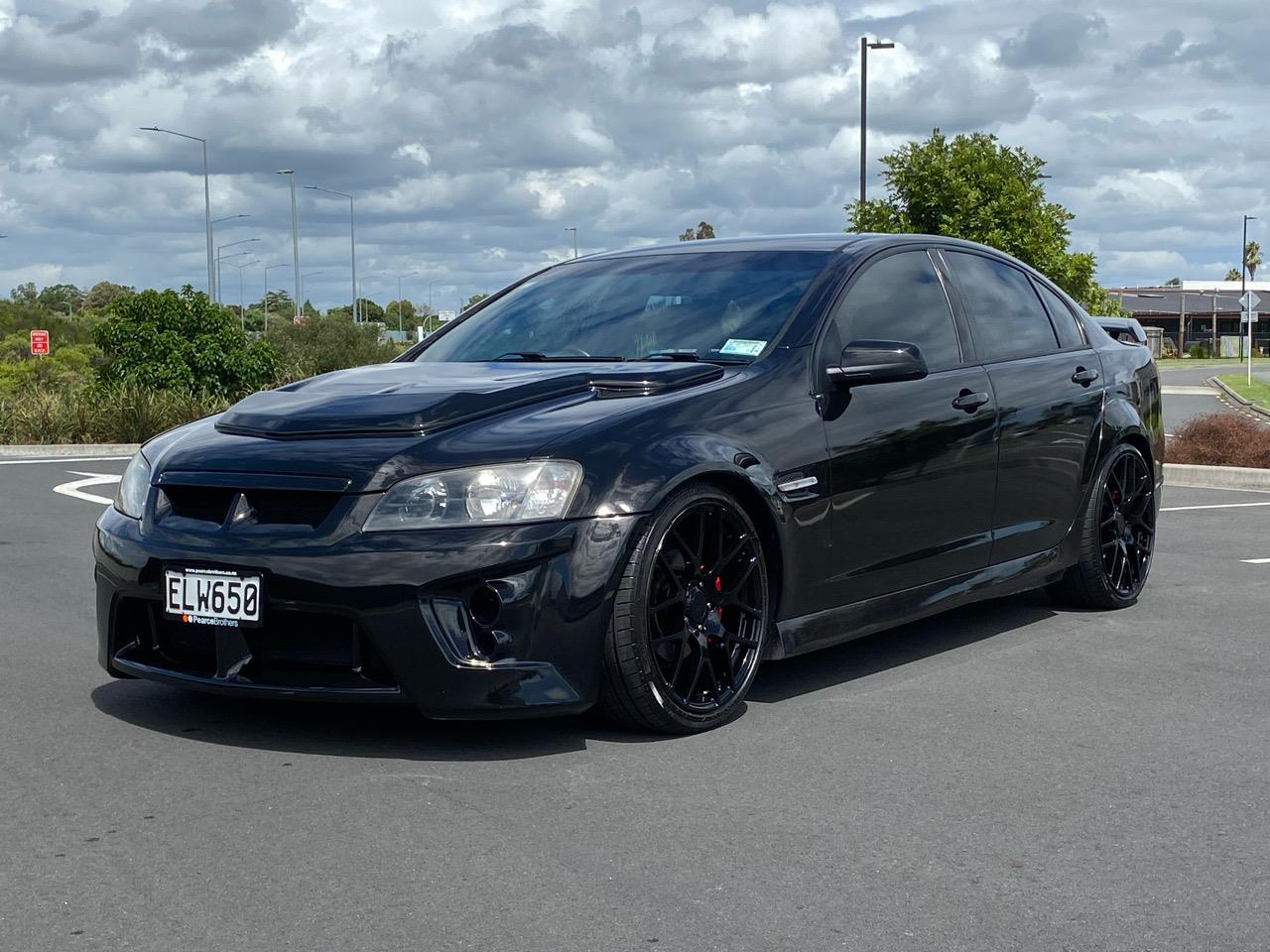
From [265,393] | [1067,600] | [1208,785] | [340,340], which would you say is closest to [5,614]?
[265,393]

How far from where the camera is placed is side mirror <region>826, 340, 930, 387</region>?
5.60 metres

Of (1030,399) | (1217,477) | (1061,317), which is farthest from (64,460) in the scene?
(1030,399)

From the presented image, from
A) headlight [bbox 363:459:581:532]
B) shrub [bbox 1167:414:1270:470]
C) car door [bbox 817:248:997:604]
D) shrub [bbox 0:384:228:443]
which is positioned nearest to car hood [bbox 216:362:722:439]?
headlight [bbox 363:459:581:532]

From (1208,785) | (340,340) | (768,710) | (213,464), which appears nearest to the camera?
(1208,785)

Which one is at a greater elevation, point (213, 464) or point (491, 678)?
point (213, 464)

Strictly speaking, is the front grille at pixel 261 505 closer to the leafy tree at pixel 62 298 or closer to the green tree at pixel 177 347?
the green tree at pixel 177 347

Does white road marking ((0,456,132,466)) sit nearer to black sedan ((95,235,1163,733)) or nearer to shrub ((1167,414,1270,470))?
shrub ((1167,414,1270,470))

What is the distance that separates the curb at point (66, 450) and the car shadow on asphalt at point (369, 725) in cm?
1704

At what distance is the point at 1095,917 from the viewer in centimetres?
350

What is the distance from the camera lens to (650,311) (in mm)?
6062

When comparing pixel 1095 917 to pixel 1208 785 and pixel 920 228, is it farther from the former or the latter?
pixel 920 228

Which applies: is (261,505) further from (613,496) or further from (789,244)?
(789,244)

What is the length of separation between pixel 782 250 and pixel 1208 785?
2.62m

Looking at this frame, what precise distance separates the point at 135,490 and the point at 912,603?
107 inches
